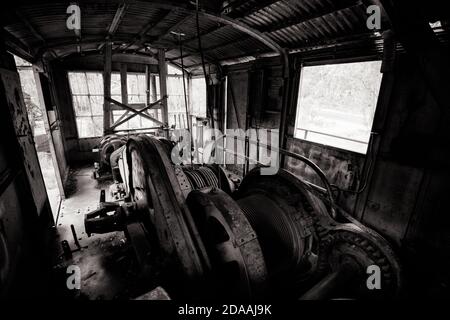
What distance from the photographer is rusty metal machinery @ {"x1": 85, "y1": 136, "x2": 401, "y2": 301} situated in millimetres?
2361

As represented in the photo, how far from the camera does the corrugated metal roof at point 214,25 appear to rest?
172 inches

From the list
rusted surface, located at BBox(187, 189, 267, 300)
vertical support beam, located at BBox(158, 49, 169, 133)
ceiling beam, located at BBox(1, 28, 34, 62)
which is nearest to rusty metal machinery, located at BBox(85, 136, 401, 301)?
rusted surface, located at BBox(187, 189, 267, 300)

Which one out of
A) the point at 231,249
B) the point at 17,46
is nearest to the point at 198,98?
the point at 17,46

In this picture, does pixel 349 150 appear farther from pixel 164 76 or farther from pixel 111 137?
pixel 111 137

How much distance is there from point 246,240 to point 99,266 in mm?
3243

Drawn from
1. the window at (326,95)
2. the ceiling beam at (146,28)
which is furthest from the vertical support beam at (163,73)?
the window at (326,95)

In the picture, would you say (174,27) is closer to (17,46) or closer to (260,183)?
(17,46)

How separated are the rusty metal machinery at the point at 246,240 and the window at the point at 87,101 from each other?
337 inches

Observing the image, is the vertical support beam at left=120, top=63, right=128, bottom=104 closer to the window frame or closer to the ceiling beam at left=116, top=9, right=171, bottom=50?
the ceiling beam at left=116, top=9, right=171, bottom=50

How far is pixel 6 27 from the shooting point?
4.61m

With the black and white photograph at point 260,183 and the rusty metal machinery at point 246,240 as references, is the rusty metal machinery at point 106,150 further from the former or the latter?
the rusty metal machinery at point 246,240

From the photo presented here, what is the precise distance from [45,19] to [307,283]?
298 inches

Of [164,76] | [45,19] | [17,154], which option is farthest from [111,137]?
[17,154]

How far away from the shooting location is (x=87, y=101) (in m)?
10.5
